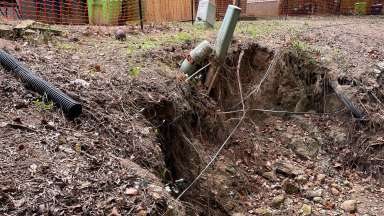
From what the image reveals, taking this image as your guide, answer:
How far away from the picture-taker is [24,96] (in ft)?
11.4

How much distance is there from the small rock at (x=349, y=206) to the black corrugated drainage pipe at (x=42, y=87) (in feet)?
12.4

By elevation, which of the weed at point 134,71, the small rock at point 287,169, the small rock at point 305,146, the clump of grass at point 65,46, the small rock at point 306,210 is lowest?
the small rock at point 306,210

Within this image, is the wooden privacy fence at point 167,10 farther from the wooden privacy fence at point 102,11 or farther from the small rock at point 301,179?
the small rock at point 301,179

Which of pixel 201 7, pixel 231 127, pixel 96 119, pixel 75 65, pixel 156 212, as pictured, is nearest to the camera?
pixel 156 212

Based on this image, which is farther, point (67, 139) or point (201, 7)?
point (201, 7)

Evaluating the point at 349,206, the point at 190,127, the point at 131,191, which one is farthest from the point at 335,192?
the point at 131,191

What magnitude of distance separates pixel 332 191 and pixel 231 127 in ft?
5.69

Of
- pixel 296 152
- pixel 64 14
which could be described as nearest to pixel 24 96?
pixel 296 152

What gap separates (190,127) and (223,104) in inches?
56.9

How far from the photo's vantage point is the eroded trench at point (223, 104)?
14.1 ft

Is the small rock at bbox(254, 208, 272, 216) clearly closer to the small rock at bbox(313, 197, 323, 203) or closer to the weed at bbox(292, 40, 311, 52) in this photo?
the small rock at bbox(313, 197, 323, 203)

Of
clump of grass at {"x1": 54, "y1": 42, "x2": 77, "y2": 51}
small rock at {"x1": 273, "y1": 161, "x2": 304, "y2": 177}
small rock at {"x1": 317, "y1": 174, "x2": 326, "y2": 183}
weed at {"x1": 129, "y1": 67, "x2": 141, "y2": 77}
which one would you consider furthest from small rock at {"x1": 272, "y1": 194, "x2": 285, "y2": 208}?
clump of grass at {"x1": 54, "y1": 42, "x2": 77, "y2": 51}

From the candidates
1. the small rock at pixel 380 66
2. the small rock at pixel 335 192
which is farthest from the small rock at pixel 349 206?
the small rock at pixel 380 66

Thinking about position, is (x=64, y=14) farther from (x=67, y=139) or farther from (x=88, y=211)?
(x=88, y=211)
